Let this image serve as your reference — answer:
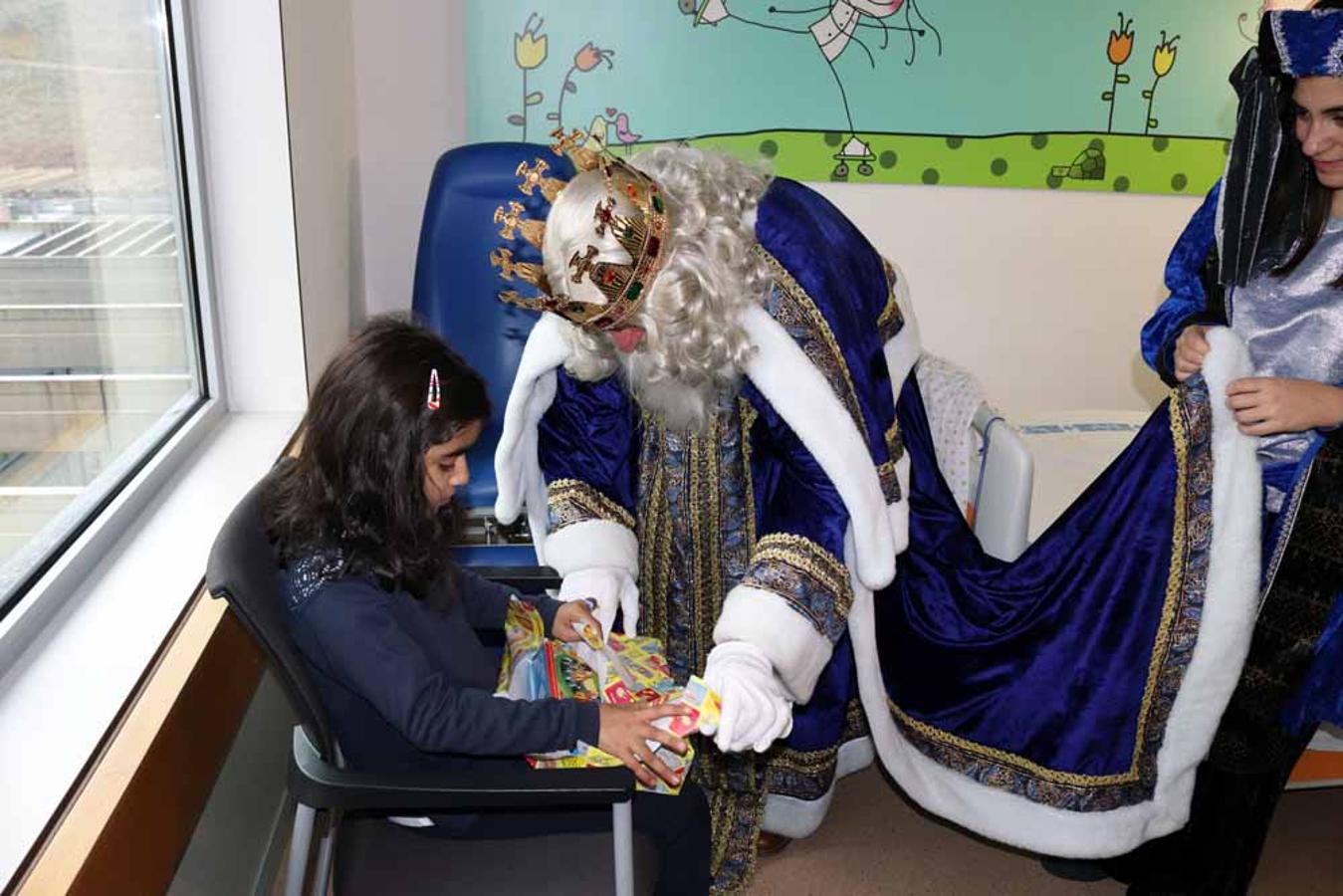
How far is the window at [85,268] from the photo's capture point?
63.7 inches

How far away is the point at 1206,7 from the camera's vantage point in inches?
125

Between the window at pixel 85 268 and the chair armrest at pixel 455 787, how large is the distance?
556mm

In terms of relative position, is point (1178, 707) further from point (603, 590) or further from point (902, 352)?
point (603, 590)

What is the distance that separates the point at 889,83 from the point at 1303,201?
1.69m

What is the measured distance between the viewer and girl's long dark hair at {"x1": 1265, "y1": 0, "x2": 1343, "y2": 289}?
159cm

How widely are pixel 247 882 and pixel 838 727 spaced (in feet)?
3.29

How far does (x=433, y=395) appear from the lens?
135 cm

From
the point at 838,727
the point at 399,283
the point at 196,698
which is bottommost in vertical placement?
the point at 838,727

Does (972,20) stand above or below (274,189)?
above

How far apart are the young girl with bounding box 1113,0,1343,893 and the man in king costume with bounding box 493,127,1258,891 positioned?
2.7 inches

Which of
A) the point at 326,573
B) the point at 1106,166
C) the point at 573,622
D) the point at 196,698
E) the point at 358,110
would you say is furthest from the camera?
the point at 1106,166

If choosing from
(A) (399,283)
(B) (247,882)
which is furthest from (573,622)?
(A) (399,283)

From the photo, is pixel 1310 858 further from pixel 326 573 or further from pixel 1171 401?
pixel 326 573

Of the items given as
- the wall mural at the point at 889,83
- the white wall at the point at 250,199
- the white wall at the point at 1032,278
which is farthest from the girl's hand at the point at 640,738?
the white wall at the point at 1032,278
